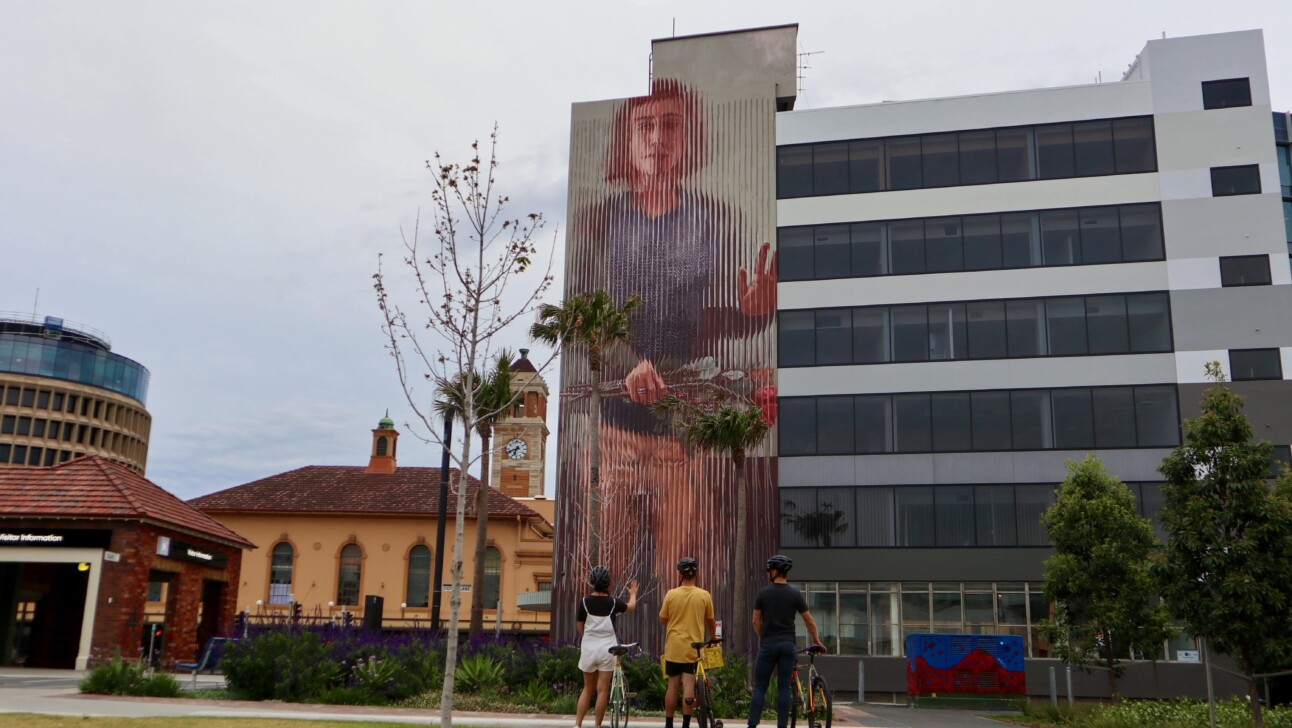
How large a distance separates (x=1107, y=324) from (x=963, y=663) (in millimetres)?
15249

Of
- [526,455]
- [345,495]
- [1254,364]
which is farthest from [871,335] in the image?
[526,455]

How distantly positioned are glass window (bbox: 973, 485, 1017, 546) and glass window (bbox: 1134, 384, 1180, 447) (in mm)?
4773

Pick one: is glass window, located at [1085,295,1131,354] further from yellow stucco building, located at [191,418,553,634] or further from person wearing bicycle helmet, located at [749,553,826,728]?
person wearing bicycle helmet, located at [749,553,826,728]

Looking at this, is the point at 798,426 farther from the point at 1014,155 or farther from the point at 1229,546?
the point at 1229,546

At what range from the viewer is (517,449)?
7806 centimetres

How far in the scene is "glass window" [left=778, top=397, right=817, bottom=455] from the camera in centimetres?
3884

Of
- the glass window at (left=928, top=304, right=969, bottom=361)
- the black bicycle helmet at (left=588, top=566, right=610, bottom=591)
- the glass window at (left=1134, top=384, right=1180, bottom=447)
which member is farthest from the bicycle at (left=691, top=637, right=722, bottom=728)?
the glass window at (left=1134, top=384, right=1180, bottom=447)

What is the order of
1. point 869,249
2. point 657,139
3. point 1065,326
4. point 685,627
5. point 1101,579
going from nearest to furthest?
point 685,627 → point 1101,579 → point 1065,326 → point 869,249 → point 657,139

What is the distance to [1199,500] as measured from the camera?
59.2 feet

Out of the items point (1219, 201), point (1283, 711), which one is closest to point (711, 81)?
point (1219, 201)

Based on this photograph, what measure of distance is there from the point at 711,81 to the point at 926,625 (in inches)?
868

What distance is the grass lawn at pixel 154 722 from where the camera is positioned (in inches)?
488

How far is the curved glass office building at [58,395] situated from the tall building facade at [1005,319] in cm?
8573

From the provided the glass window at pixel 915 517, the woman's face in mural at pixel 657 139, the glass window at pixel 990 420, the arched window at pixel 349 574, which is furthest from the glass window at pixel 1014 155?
the arched window at pixel 349 574
